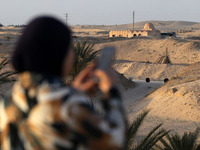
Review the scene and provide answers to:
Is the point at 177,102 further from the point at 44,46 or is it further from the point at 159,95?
the point at 44,46

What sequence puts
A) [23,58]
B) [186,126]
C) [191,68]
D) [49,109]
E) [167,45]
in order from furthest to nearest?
[167,45], [191,68], [186,126], [23,58], [49,109]

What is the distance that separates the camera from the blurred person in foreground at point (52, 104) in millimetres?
1561

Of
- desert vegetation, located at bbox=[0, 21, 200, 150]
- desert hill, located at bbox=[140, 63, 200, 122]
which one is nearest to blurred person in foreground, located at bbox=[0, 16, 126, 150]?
desert vegetation, located at bbox=[0, 21, 200, 150]

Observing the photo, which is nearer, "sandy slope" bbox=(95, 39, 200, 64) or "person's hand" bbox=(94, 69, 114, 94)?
"person's hand" bbox=(94, 69, 114, 94)

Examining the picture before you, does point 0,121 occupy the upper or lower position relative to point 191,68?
upper

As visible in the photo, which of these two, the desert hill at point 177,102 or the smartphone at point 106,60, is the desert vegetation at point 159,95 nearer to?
the desert hill at point 177,102

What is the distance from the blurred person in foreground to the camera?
1561 millimetres

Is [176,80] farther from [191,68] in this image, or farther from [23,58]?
[23,58]

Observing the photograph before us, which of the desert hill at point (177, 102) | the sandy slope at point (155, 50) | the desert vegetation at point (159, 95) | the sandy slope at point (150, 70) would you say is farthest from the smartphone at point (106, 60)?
the sandy slope at point (155, 50)

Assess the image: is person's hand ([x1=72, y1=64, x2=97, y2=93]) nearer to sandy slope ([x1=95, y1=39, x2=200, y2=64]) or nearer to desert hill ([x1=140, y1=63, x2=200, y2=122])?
desert hill ([x1=140, y1=63, x2=200, y2=122])

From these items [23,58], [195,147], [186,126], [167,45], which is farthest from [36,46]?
[167,45]

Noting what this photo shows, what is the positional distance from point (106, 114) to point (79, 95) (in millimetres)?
142

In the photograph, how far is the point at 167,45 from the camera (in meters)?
36.4

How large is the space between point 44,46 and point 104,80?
29cm
